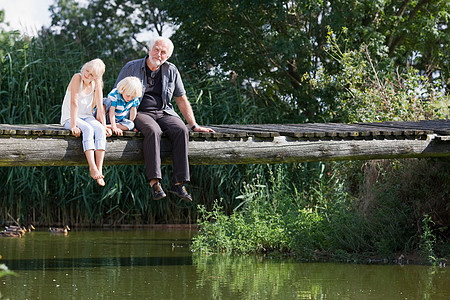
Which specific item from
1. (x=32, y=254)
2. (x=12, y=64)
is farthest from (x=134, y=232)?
(x=12, y=64)

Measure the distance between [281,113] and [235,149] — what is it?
6.66m

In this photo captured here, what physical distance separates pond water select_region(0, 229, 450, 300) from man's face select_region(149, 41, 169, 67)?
2040mm

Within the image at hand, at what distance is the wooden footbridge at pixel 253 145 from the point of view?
19.1 ft

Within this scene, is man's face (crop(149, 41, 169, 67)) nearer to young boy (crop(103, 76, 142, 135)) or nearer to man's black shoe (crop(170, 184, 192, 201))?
young boy (crop(103, 76, 142, 135))

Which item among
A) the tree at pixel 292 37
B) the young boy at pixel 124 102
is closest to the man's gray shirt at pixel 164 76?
the young boy at pixel 124 102

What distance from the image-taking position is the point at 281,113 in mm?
13148

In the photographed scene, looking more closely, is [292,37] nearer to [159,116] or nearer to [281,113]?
[281,113]

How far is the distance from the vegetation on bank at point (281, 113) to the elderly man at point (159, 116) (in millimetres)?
1892

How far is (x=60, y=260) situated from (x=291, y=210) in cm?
300

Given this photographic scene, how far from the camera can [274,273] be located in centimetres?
657

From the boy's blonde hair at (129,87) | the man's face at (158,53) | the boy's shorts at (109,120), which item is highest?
the man's face at (158,53)

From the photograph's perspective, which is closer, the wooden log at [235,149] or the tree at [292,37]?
the wooden log at [235,149]

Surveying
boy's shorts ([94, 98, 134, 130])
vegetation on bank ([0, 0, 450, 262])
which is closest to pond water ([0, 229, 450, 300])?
vegetation on bank ([0, 0, 450, 262])

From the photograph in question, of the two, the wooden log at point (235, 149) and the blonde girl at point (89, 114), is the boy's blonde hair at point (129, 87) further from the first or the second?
the wooden log at point (235, 149)
